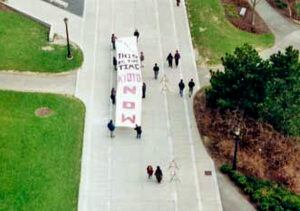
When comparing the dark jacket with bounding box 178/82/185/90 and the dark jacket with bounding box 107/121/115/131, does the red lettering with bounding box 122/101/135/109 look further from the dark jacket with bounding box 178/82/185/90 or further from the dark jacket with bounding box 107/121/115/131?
the dark jacket with bounding box 178/82/185/90

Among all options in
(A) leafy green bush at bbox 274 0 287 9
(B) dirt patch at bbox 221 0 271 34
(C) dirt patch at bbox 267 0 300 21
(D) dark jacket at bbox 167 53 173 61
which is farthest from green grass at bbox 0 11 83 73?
(A) leafy green bush at bbox 274 0 287 9

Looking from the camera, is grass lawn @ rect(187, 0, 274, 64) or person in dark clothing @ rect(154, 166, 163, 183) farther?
grass lawn @ rect(187, 0, 274, 64)

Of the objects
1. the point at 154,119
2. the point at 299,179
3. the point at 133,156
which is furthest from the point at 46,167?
the point at 299,179

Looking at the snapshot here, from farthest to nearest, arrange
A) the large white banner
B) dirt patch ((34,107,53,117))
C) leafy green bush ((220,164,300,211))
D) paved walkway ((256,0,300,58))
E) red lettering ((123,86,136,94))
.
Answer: paved walkway ((256,0,300,58)) < red lettering ((123,86,136,94)) < dirt patch ((34,107,53,117)) < the large white banner < leafy green bush ((220,164,300,211))

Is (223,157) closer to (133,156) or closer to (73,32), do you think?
(133,156)

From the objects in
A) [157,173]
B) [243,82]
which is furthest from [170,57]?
[157,173]

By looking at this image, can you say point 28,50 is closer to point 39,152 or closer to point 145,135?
point 39,152

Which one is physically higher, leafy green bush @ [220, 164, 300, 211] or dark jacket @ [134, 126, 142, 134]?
dark jacket @ [134, 126, 142, 134]
